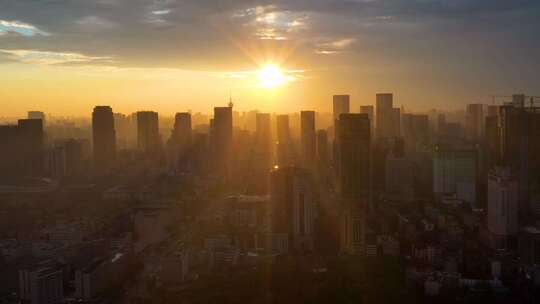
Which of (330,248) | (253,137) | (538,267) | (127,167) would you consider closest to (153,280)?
(330,248)

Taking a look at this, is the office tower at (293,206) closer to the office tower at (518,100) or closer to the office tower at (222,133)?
the office tower at (518,100)

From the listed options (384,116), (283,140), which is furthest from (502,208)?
(283,140)

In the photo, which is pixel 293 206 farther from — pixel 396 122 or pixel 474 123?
pixel 396 122

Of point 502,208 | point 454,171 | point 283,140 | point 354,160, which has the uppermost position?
point 283,140

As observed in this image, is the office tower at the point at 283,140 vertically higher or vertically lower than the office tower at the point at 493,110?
lower

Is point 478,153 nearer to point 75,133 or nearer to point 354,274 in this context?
point 354,274

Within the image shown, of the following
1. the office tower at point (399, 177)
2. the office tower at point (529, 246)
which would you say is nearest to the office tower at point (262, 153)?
the office tower at point (399, 177)

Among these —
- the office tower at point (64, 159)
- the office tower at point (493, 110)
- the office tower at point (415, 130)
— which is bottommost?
the office tower at point (64, 159)
